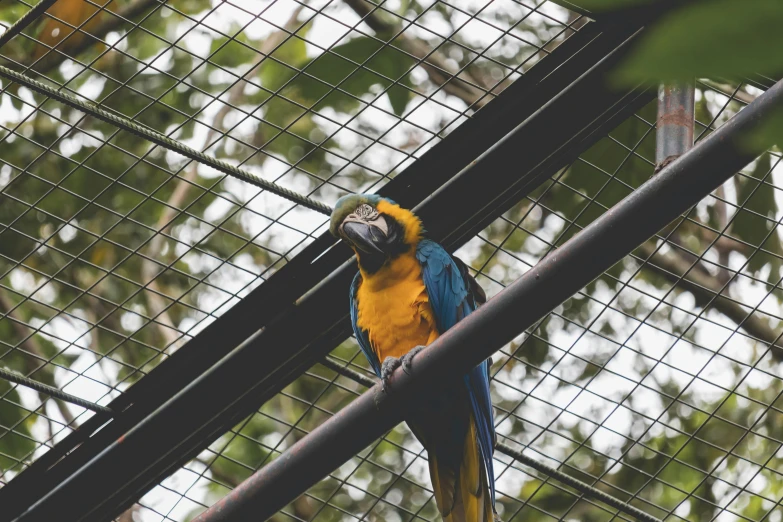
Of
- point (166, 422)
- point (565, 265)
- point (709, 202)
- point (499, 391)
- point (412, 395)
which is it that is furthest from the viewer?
point (499, 391)

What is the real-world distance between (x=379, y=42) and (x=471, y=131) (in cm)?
48

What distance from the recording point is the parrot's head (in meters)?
2.30

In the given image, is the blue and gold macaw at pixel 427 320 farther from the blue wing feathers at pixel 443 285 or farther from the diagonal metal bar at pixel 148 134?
the diagonal metal bar at pixel 148 134

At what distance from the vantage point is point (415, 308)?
248cm

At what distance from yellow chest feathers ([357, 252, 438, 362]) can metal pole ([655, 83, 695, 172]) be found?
3.15 feet

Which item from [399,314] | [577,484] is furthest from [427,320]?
[577,484]

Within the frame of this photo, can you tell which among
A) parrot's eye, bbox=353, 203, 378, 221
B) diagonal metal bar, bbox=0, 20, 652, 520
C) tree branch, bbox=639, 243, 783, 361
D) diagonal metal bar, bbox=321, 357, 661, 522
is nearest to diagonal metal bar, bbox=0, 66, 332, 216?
diagonal metal bar, bbox=0, 20, 652, 520

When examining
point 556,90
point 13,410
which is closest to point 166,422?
point 13,410

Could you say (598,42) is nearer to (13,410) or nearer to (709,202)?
(13,410)

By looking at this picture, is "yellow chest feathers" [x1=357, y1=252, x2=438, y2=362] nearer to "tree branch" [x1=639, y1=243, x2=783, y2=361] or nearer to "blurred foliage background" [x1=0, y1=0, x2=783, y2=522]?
"blurred foliage background" [x1=0, y1=0, x2=783, y2=522]

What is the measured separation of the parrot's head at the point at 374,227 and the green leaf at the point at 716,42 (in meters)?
1.86

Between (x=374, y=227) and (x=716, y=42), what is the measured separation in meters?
2.12

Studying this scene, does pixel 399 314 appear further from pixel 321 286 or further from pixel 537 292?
pixel 537 292

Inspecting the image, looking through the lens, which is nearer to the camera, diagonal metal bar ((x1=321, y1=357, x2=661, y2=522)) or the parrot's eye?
diagonal metal bar ((x1=321, y1=357, x2=661, y2=522))
